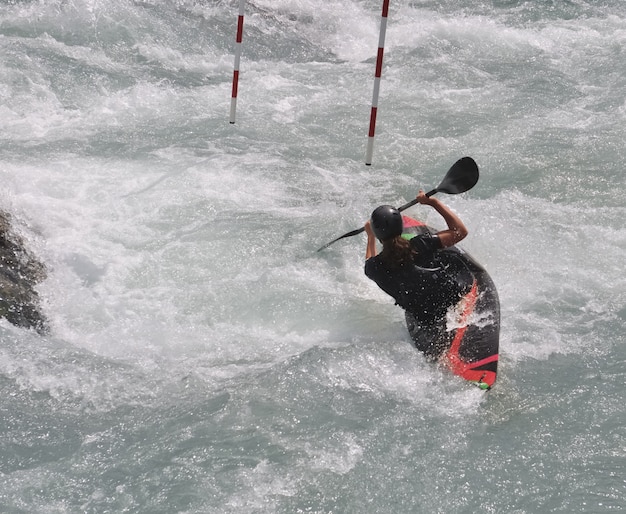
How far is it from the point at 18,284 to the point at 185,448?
5.89 ft

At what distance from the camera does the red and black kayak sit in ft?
14.7

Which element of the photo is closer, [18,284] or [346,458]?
[346,458]

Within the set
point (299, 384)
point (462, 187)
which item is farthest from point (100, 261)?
point (462, 187)

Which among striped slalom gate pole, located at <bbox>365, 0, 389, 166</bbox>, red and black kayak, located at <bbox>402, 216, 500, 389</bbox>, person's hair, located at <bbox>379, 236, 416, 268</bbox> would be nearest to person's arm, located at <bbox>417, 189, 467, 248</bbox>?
red and black kayak, located at <bbox>402, 216, 500, 389</bbox>

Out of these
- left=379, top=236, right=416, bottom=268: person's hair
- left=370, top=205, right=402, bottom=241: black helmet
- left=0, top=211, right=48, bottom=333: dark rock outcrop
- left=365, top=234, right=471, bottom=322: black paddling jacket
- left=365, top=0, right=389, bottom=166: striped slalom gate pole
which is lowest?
left=0, top=211, right=48, bottom=333: dark rock outcrop

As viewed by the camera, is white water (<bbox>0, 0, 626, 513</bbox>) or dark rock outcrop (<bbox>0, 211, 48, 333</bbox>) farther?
dark rock outcrop (<bbox>0, 211, 48, 333</bbox>)

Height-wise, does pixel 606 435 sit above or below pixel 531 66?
below

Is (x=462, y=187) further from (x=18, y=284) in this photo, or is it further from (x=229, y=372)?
(x=18, y=284)

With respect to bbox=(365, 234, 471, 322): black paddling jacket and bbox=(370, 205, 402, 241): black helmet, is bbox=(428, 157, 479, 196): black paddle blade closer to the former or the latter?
bbox=(365, 234, 471, 322): black paddling jacket

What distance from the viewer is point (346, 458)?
12.8 feet

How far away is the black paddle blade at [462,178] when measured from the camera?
5.32 m

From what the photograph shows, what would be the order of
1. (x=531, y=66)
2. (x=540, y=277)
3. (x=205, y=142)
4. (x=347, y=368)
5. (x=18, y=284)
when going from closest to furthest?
1. (x=347, y=368)
2. (x=18, y=284)
3. (x=540, y=277)
4. (x=205, y=142)
5. (x=531, y=66)

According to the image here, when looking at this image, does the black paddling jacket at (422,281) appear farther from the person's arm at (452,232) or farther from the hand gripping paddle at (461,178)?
the hand gripping paddle at (461,178)

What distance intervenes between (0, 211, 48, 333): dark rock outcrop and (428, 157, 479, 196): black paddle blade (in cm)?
254
